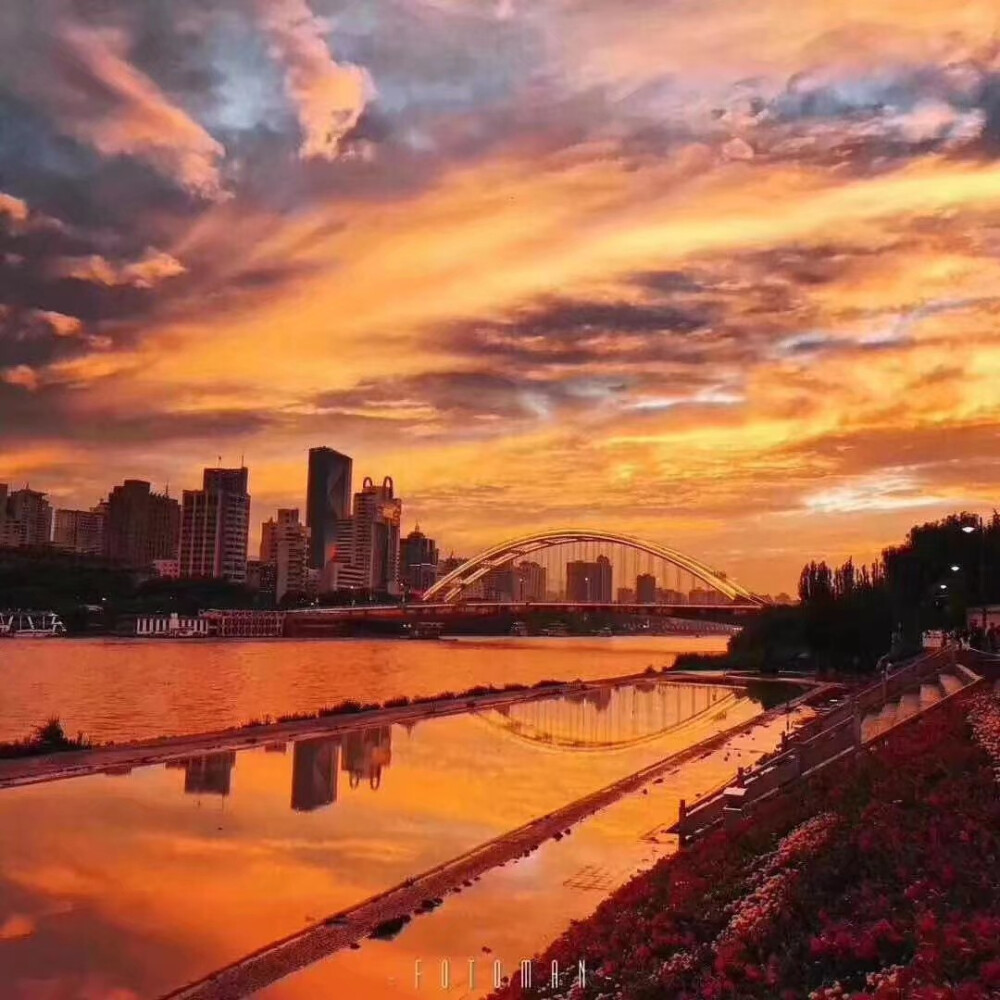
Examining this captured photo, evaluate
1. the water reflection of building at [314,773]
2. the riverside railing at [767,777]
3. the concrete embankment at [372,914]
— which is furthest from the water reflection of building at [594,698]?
the concrete embankment at [372,914]

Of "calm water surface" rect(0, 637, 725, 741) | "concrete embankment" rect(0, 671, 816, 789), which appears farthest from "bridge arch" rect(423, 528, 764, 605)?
"concrete embankment" rect(0, 671, 816, 789)

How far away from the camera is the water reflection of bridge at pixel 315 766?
18.4m

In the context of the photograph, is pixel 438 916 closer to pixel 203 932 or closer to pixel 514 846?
pixel 203 932

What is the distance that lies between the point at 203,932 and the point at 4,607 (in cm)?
11594

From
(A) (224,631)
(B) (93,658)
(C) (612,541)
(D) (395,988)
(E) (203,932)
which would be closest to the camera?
(D) (395,988)

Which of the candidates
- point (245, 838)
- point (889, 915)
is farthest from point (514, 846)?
point (889, 915)

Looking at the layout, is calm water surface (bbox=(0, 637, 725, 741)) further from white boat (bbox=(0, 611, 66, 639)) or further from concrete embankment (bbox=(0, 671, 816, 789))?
white boat (bbox=(0, 611, 66, 639))

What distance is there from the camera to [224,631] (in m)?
121

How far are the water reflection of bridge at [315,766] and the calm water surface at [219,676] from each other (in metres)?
6.53

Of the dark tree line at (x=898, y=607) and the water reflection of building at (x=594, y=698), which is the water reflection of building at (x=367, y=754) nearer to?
the water reflection of building at (x=594, y=698)

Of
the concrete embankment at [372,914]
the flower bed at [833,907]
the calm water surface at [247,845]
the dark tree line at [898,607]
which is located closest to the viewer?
the flower bed at [833,907]

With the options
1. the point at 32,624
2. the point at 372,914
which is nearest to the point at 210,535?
the point at 32,624

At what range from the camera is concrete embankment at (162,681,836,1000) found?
29.4 feet

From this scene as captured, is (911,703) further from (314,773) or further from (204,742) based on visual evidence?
(204,742)
